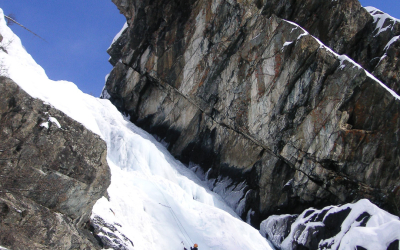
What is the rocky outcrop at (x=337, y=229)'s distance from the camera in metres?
15.0

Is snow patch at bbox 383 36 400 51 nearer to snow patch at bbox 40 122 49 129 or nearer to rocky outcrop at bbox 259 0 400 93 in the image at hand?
rocky outcrop at bbox 259 0 400 93

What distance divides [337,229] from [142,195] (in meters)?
10.7

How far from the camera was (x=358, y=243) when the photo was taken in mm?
15461

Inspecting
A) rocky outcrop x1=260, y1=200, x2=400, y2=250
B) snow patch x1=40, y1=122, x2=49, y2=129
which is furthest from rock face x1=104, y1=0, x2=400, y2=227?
snow patch x1=40, y1=122, x2=49, y2=129

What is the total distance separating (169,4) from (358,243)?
22941 mm

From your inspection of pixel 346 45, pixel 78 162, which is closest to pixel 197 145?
pixel 346 45

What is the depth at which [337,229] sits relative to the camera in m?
19.7

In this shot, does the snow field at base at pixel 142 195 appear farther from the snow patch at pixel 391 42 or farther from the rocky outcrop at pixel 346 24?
the snow patch at pixel 391 42

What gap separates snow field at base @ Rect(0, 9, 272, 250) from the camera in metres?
12.1

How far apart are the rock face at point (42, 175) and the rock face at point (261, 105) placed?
1606 cm

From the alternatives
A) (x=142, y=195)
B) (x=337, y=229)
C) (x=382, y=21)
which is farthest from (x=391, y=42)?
(x=142, y=195)

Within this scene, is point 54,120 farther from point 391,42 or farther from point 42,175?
point 391,42

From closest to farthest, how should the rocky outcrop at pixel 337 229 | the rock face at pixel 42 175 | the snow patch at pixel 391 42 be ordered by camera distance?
1. the rock face at pixel 42 175
2. the rocky outcrop at pixel 337 229
3. the snow patch at pixel 391 42

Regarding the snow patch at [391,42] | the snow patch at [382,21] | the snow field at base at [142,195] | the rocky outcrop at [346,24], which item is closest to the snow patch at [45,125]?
the snow field at base at [142,195]
